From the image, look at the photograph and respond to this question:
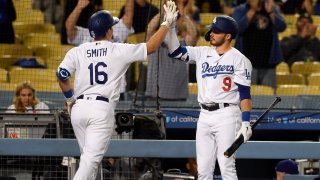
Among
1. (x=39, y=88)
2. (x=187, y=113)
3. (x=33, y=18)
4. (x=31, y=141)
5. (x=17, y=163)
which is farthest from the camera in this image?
(x=33, y=18)

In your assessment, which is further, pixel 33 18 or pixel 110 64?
pixel 33 18

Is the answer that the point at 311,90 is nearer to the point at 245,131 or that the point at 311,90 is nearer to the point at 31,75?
the point at 31,75

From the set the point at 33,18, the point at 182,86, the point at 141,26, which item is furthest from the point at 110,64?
the point at 33,18

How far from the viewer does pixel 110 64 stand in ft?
28.9

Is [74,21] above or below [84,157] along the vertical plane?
above

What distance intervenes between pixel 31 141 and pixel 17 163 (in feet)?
4.16

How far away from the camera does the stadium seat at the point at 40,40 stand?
1395 centimetres

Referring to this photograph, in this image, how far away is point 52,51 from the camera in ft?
44.8

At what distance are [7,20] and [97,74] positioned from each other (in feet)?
16.0

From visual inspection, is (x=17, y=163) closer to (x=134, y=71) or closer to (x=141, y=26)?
(x=134, y=71)

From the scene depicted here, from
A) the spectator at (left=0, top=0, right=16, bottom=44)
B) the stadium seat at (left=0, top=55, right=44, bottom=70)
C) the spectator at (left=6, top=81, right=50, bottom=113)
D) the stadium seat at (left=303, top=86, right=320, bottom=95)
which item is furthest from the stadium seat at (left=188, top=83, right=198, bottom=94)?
the spectator at (left=0, top=0, right=16, bottom=44)

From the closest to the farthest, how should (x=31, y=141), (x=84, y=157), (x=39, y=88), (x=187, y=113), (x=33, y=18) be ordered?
(x=84, y=157) → (x=31, y=141) → (x=187, y=113) → (x=39, y=88) → (x=33, y=18)

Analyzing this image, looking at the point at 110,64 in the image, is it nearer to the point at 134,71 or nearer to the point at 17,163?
the point at 17,163

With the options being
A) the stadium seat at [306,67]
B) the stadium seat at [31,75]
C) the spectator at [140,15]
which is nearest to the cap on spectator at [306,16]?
the stadium seat at [306,67]
